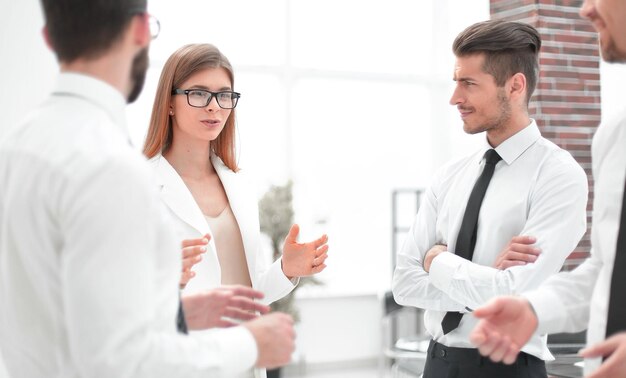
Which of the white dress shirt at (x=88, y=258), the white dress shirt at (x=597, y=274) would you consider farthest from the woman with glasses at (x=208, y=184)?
the white dress shirt at (x=88, y=258)

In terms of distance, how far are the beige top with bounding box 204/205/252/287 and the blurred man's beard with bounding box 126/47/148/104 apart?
4.27 ft

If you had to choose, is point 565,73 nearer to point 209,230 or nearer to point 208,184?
point 208,184

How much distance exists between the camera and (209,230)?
2.72 m

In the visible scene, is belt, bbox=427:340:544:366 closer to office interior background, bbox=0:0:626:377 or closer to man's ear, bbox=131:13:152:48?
man's ear, bbox=131:13:152:48

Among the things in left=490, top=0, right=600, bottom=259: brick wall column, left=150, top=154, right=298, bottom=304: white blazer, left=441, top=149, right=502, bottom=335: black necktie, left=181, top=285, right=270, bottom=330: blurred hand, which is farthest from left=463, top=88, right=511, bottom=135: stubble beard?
left=490, top=0, right=600, bottom=259: brick wall column

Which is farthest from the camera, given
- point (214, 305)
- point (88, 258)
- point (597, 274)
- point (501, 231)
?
point (501, 231)

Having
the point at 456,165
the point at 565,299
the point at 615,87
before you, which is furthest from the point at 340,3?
the point at 565,299

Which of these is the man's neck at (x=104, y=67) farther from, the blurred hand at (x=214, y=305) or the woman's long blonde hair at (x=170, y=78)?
the woman's long blonde hair at (x=170, y=78)

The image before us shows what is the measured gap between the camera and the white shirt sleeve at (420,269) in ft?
8.95

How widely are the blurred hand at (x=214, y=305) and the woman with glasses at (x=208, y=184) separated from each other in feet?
2.98

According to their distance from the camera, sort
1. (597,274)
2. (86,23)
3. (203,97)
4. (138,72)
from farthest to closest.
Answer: (203,97)
(597,274)
(138,72)
(86,23)

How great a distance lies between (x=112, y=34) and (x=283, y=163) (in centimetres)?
674

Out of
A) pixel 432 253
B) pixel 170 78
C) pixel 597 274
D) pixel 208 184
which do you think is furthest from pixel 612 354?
pixel 170 78

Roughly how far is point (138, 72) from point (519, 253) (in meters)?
1.45
